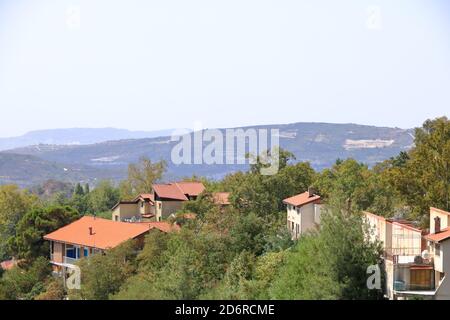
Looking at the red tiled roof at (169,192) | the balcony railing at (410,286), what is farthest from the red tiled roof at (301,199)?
the balcony railing at (410,286)

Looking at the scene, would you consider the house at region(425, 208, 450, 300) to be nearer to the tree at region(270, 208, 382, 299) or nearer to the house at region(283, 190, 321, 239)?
the tree at region(270, 208, 382, 299)

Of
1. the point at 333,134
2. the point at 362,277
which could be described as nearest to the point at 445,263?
the point at 362,277

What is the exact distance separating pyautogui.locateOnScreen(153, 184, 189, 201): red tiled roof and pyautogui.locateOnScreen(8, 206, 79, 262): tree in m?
5.59

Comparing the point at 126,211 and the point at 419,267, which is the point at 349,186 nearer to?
the point at 419,267

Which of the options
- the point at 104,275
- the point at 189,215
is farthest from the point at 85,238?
the point at 104,275

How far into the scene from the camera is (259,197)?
38969 millimetres

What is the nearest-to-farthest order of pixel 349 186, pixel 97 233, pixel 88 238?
pixel 349 186 < pixel 88 238 < pixel 97 233

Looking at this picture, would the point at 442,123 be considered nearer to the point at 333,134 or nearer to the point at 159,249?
the point at 159,249

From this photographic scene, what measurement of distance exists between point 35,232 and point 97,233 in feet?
11.5

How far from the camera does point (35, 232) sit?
42250mm

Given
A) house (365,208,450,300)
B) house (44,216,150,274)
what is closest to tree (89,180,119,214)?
house (44,216,150,274)

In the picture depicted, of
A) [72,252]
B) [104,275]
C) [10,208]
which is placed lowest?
[72,252]

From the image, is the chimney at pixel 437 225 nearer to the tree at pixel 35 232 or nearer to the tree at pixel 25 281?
the tree at pixel 25 281
